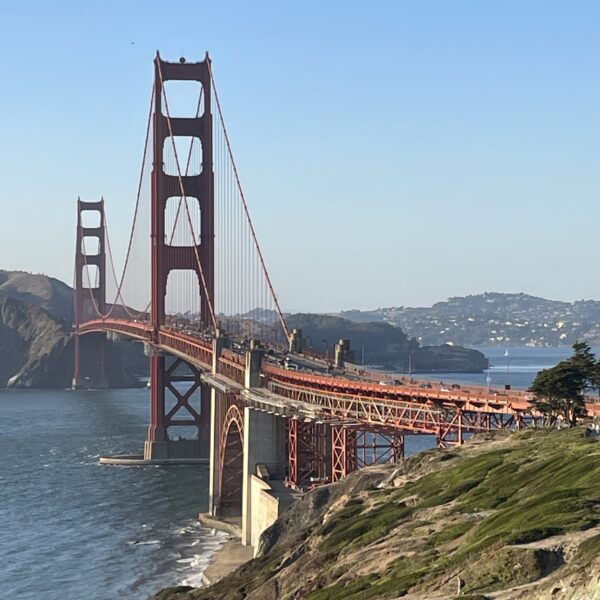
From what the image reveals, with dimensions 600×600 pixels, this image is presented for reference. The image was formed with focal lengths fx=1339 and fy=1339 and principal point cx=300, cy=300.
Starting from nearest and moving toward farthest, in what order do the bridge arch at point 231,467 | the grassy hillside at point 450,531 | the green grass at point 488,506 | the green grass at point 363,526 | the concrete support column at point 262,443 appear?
1. the grassy hillside at point 450,531
2. the green grass at point 488,506
3. the green grass at point 363,526
4. the concrete support column at point 262,443
5. the bridge arch at point 231,467

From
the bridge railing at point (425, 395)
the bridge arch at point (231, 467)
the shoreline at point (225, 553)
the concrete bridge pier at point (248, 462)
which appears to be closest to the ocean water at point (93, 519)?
the shoreline at point (225, 553)

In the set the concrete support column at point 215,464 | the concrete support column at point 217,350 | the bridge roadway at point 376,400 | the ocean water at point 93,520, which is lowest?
the ocean water at point 93,520

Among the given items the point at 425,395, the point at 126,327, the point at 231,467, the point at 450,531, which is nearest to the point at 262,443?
the point at 231,467

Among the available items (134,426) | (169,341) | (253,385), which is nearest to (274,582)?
(253,385)

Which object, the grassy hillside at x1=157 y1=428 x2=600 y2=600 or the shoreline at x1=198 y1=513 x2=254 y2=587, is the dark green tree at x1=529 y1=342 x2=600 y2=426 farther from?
the shoreline at x1=198 y1=513 x2=254 y2=587

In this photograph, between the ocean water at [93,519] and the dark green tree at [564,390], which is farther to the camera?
the ocean water at [93,519]

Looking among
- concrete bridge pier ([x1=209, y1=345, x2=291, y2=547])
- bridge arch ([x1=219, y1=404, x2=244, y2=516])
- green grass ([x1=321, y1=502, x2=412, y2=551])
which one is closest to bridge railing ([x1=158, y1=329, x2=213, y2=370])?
concrete bridge pier ([x1=209, y1=345, x2=291, y2=547])

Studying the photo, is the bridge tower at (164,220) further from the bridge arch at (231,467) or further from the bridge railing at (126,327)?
the bridge arch at (231,467)

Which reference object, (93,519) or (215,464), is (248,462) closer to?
(215,464)
